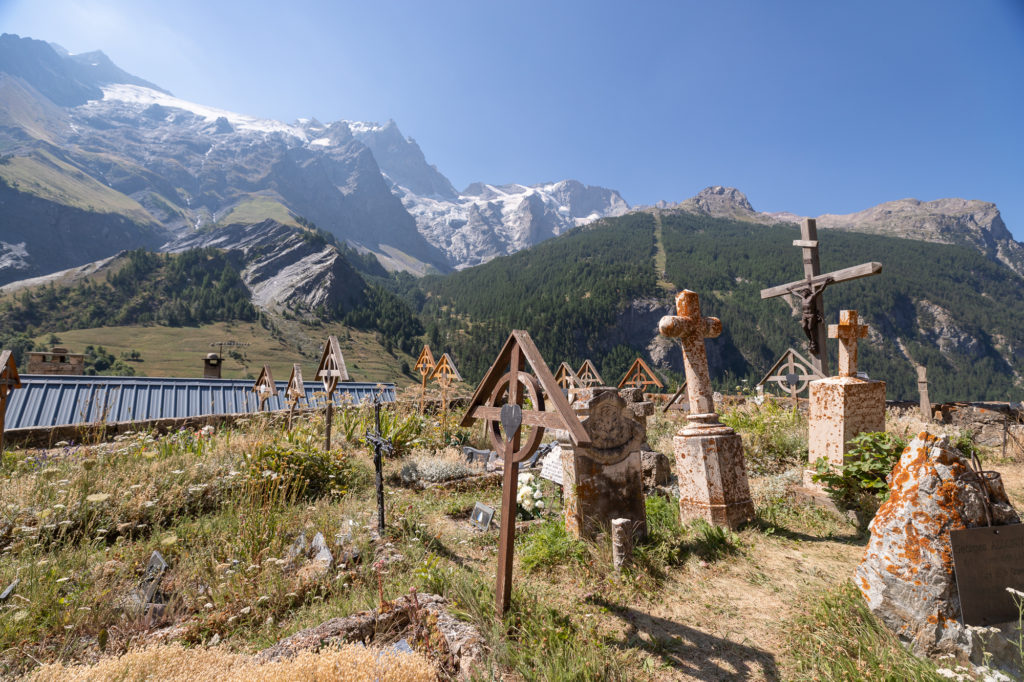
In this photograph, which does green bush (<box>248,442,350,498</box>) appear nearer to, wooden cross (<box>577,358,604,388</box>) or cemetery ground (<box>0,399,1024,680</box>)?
cemetery ground (<box>0,399,1024,680</box>)

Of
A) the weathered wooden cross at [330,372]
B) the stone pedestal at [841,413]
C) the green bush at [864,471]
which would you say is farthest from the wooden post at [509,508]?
the weathered wooden cross at [330,372]

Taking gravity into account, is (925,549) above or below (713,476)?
above

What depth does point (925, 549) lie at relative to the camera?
2541 mm

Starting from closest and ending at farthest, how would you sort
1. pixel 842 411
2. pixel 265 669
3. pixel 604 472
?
pixel 265 669 → pixel 604 472 → pixel 842 411

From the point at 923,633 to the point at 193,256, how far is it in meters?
136

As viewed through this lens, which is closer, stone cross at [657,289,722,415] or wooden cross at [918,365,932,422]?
stone cross at [657,289,722,415]

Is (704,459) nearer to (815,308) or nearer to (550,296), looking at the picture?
(815,308)

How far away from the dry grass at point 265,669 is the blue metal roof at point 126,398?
24.3ft

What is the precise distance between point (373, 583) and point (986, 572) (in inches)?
170

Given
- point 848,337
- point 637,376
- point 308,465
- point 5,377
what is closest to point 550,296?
point 637,376

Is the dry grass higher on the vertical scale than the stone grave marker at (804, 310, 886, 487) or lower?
lower

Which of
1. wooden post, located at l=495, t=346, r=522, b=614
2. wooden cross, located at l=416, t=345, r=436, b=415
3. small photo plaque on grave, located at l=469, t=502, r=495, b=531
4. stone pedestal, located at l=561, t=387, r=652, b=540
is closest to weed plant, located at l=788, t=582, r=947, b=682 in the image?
stone pedestal, located at l=561, t=387, r=652, b=540

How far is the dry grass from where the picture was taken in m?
2.27

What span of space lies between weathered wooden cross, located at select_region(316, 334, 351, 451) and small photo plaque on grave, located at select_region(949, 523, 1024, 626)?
7258 millimetres
